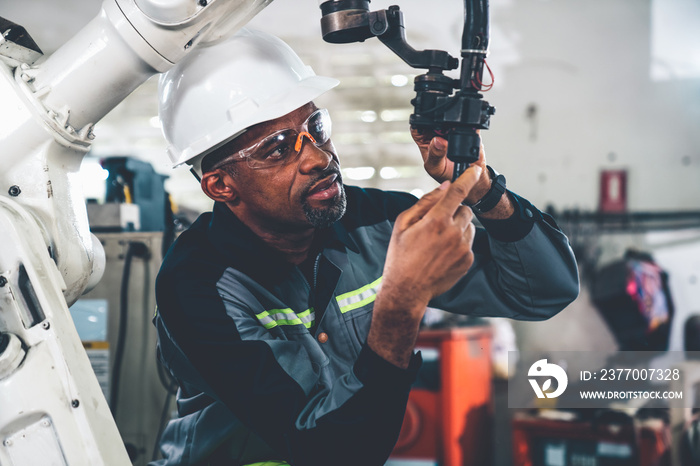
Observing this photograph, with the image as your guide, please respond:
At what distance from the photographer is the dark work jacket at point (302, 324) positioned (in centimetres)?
98

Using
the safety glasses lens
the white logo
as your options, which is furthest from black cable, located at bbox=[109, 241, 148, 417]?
the white logo

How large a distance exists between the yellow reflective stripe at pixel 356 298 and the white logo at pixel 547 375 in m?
2.26

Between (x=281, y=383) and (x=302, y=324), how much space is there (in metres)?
0.25

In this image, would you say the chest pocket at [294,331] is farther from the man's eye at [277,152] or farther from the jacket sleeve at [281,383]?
the man's eye at [277,152]

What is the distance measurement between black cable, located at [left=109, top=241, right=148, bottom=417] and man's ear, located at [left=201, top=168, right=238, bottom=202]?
0.87m

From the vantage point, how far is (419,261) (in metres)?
0.89

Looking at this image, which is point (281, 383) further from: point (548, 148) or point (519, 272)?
point (548, 148)

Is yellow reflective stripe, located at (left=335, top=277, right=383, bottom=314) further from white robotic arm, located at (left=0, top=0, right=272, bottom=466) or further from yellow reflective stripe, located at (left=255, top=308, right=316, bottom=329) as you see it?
white robotic arm, located at (left=0, top=0, right=272, bottom=466)

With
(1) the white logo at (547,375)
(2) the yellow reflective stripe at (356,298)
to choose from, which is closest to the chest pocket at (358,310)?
(2) the yellow reflective stripe at (356,298)

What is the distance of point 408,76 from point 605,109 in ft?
3.88

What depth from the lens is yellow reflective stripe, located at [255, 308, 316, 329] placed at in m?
1.23

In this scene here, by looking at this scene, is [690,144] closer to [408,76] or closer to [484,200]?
[408,76]

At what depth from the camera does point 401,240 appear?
90 centimetres

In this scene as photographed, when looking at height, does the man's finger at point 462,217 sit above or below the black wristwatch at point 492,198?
below
